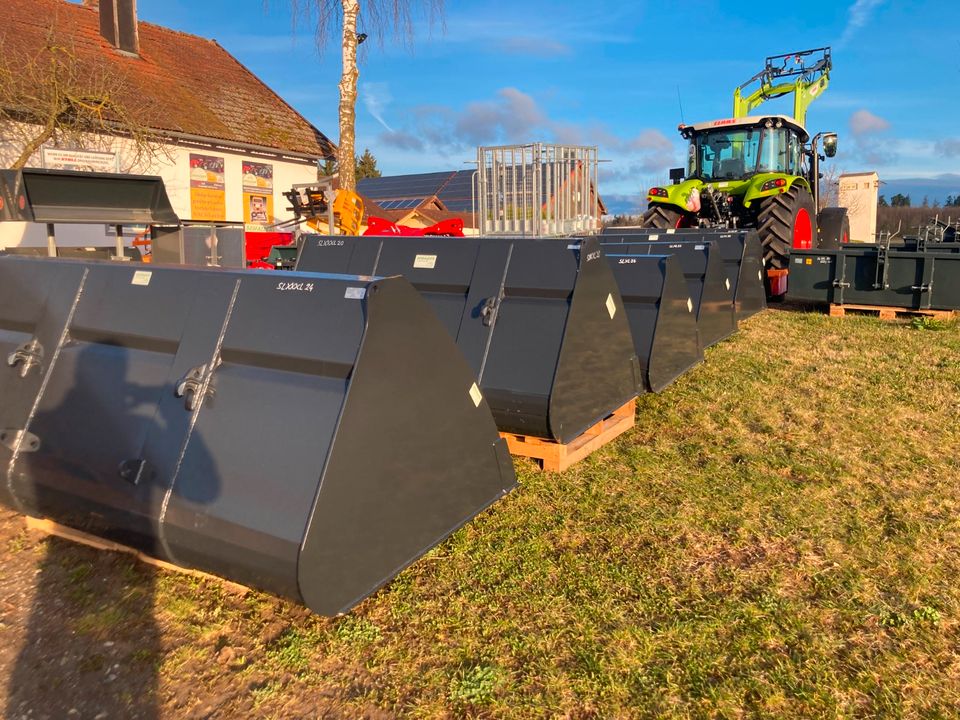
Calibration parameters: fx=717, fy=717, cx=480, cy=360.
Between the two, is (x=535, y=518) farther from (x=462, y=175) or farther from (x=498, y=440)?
(x=462, y=175)

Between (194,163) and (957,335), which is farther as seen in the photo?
(194,163)

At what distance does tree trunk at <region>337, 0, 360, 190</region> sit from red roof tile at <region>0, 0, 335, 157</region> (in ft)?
8.99

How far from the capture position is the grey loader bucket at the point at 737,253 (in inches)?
326

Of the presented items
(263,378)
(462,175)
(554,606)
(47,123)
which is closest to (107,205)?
(263,378)

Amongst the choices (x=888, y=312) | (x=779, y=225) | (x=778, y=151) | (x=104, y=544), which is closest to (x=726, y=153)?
(x=778, y=151)

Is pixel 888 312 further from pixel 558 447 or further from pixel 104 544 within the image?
pixel 104 544

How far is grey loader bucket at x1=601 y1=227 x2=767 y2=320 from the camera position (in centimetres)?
828

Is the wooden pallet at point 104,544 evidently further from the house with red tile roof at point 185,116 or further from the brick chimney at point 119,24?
the brick chimney at point 119,24

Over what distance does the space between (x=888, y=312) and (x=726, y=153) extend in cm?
405

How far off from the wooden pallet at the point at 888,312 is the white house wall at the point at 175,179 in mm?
10997

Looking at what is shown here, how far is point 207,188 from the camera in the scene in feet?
47.7

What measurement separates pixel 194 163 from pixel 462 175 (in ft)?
73.7

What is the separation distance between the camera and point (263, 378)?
271cm

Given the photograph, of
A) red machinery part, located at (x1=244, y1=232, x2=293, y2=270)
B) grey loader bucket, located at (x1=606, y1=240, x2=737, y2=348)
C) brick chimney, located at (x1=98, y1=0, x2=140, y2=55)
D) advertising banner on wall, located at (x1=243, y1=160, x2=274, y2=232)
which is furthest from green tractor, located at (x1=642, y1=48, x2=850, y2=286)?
brick chimney, located at (x1=98, y1=0, x2=140, y2=55)
